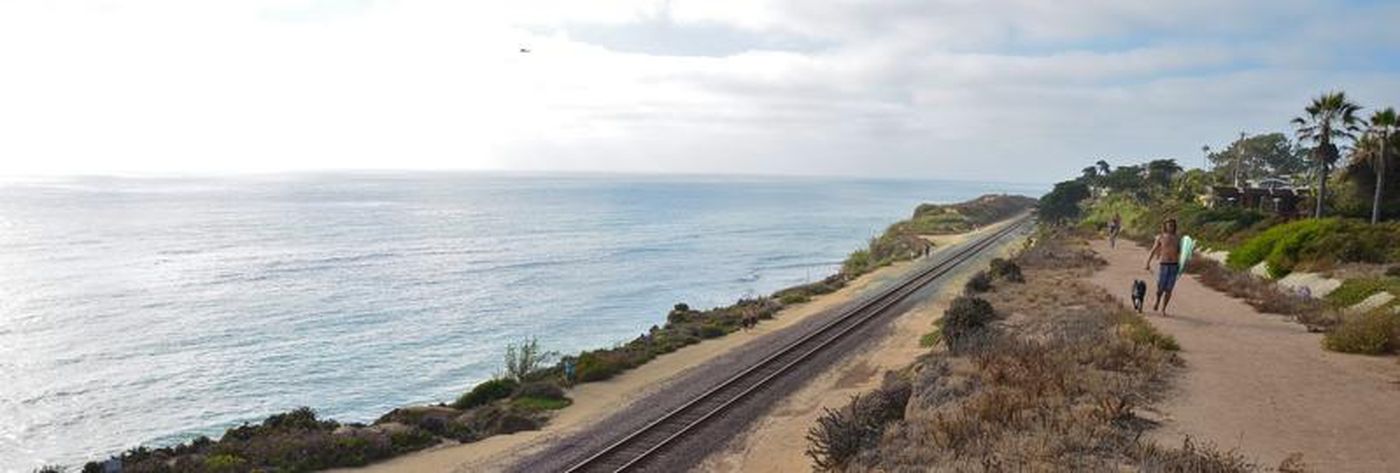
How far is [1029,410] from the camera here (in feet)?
40.0

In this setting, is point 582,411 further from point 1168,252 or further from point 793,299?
point 793,299

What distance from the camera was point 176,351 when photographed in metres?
38.3

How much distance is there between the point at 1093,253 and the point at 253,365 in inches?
1541

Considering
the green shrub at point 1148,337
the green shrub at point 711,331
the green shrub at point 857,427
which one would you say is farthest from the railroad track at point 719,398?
the green shrub at point 1148,337

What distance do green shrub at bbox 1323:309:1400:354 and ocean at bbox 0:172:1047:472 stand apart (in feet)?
82.1

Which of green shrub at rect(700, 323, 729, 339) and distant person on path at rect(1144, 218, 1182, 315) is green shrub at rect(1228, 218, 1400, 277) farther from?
green shrub at rect(700, 323, 729, 339)

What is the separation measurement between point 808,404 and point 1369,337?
10.9 m

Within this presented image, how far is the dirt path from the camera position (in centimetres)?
1026

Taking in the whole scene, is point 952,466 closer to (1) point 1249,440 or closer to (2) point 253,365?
(1) point 1249,440

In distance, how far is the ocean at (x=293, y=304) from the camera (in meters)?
30.8

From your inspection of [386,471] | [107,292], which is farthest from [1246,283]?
[107,292]

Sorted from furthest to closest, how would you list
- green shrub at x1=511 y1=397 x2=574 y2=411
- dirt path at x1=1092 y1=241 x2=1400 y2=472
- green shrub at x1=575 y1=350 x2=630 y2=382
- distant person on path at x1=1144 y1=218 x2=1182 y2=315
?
green shrub at x1=575 y1=350 x2=630 y2=382 → green shrub at x1=511 y1=397 x2=574 y2=411 → distant person on path at x1=1144 y1=218 x2=1182 y2=315 → dirt path at x1=1092 y1=241 x2=1400 y2=472

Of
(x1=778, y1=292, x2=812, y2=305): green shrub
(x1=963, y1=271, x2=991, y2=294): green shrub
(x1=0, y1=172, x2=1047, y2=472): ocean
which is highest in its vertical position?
(x1=963, y1=271, x2=991, y2=294): green shrub

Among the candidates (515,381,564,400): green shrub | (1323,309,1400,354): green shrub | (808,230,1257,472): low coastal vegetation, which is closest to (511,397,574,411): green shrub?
(515,381,564,400): green shrub
